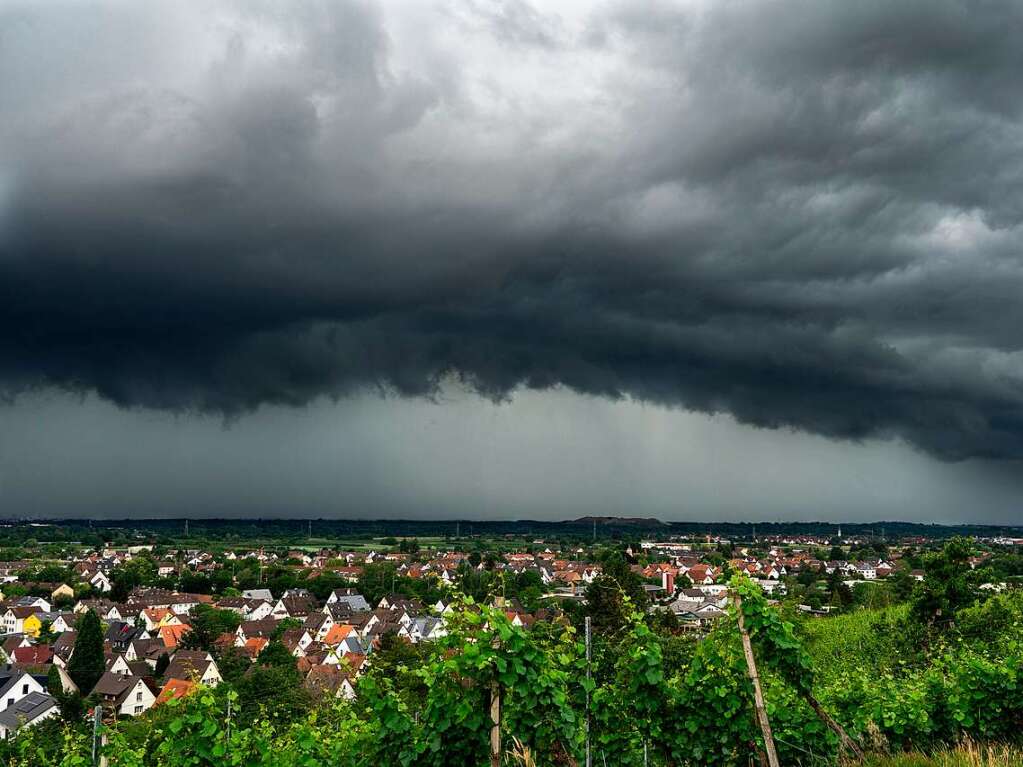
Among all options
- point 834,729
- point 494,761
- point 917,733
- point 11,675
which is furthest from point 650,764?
point 11,675

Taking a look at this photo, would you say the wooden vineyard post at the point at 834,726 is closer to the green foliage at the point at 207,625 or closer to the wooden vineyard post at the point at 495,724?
the wooden vineyard post at the point at 495,724

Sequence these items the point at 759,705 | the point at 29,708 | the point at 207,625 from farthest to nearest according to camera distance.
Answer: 1. the point at 207,625
2. the point at 29,708
3. the point at 759,705

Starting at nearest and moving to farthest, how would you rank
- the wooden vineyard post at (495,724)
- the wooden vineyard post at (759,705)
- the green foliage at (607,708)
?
1. the wooden vineyard post at (495,724)
2. the green foliage at (607,708)
3. the wooden vineyard post at (759,705)

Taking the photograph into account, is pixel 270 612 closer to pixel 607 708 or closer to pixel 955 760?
pixel 607 708

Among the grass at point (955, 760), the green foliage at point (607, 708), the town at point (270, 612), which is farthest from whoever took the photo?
the town at point (270, 612)

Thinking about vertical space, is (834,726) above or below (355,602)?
above

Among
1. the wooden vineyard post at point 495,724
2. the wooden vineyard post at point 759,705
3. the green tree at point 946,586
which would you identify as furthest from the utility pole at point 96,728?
the green tree at point 946,586

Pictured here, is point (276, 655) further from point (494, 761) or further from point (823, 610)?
point (823, 610)

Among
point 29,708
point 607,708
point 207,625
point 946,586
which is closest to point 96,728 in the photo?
point 607,708
